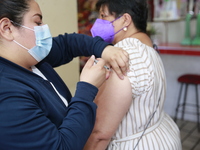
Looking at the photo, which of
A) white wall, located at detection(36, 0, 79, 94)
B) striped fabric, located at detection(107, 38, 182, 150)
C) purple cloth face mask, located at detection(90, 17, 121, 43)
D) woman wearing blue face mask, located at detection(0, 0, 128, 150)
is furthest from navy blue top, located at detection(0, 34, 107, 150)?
white wall, located at detection(36, 0, 79, 94)

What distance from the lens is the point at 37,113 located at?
646 mm

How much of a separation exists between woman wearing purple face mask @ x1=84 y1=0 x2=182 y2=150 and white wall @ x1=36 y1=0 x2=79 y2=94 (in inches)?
27.3

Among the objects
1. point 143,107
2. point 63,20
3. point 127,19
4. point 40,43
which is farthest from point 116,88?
point 63,20

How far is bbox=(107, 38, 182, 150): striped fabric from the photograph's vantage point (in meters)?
0.97

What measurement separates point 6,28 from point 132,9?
724 millimetres

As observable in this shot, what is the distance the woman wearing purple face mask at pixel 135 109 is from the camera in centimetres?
96

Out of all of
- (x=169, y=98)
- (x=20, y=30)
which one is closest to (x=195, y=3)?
(x=169, y=98)

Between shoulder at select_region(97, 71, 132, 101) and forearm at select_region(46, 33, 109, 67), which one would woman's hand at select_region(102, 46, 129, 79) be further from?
forearm at select_region(46, 33, 109, 67)

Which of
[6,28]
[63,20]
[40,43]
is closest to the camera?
[6,28]

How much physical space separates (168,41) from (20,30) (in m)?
3.53

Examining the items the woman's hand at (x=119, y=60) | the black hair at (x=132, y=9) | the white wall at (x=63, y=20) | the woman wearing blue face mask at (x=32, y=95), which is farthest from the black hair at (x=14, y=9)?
the white wall at (x=63, y=20)

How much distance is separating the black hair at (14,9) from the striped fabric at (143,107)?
1.50ft

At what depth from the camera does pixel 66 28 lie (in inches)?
68.2

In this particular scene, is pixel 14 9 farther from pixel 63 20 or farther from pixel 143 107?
pixel 63 20
